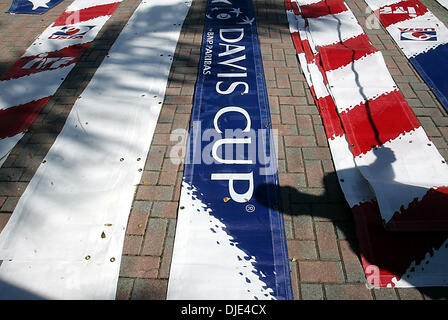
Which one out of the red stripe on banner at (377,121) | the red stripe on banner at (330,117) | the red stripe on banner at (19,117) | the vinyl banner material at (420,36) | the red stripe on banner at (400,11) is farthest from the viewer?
the red stripe on banner at (400,11)

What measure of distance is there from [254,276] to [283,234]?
44 centimetres

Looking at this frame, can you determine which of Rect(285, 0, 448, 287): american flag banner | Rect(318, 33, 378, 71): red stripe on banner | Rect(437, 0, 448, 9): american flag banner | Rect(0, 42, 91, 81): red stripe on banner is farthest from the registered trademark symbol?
Rect(437, 0, 448, 9): american flag banner

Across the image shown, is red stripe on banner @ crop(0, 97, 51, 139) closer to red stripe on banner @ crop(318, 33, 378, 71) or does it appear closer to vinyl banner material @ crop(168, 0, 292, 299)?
vinyl banner material @ crop(168, 0, 292, 299)

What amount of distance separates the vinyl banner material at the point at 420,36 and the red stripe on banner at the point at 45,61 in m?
4.87

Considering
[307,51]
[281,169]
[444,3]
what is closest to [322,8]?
[307,51]

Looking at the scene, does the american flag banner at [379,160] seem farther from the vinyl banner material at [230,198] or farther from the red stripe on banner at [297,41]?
the vinyl banner material at [230,198]

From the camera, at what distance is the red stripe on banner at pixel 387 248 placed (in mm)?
2416

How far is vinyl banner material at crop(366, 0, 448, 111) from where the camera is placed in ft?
13.6

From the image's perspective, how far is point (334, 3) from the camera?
5762mm

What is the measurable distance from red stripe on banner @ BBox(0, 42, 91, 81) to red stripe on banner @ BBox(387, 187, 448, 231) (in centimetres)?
458

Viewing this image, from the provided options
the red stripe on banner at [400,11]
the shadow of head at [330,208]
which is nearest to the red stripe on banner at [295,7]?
the red stripe on banner at [400,11]

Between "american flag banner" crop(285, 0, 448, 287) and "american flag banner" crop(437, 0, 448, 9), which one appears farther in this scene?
"american flag banner" crop(437, 0, 448, 9)

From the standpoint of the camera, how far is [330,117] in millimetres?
3635
